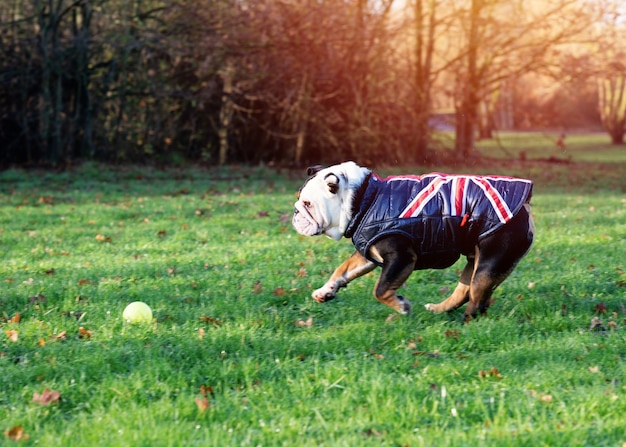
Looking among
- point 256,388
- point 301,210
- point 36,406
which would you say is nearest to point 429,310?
point 301,210

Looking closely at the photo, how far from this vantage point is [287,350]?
493 centimetres

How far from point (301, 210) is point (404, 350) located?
4.49 ft

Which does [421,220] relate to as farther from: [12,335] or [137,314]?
[12,335]

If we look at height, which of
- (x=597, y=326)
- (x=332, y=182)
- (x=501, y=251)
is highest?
(x=332, y=182)

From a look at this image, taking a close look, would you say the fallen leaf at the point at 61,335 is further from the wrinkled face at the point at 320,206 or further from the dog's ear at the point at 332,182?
the dog's ear at the point at 332,182

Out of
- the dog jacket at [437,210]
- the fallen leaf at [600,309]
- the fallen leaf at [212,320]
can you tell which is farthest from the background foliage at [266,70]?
the fallen leaf at [600,309]

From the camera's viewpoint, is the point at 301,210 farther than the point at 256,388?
Yes

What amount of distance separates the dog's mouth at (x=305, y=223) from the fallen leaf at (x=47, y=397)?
2.18 m

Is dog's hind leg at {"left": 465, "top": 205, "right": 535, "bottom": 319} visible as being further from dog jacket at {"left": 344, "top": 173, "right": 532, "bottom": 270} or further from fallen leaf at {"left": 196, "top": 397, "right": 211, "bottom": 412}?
fallen leaf at {"left": 196, "top": 397, "right": 211, "bottom": 412}

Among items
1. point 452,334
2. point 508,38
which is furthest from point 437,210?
point 508,38

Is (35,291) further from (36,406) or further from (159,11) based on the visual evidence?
(159,11)

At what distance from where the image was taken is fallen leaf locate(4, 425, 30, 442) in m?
3.62

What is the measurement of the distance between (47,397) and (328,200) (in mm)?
2419

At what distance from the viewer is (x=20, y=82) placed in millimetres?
18594
